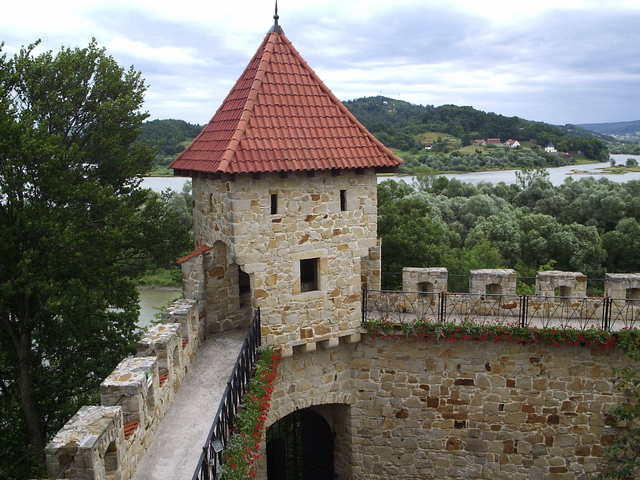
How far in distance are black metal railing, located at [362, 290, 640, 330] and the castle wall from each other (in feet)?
2.91

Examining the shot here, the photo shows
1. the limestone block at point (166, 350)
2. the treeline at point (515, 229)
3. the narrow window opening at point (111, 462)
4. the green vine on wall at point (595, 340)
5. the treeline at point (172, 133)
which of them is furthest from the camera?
the treeline at point (172, 133)

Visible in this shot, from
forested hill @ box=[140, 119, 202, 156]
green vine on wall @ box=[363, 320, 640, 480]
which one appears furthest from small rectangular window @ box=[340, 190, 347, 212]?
forested hill @ box=[140, 119, 202, 156]

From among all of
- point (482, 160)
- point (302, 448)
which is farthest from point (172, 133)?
point (482, 160)

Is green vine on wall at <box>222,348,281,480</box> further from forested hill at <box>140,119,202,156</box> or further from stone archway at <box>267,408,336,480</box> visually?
forested hill at <box>140,119,202,156</box>

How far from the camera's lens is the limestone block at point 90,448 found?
4.56 metres

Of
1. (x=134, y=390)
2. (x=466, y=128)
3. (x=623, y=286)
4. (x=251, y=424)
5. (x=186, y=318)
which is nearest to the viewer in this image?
(x=134, y=390)

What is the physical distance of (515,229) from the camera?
94.2 ft

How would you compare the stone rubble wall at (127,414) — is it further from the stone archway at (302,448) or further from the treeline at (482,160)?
the treeline at (482,160)

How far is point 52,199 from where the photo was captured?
10.5m

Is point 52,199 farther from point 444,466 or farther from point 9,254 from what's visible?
point 444,466

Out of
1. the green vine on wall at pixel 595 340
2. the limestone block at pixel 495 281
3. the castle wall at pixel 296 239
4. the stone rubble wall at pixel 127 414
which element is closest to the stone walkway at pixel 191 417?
the stone rubble wall at pixel 127 414

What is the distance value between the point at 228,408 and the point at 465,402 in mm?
5137

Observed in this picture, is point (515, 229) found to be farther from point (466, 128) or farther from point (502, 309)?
point (466, 128)

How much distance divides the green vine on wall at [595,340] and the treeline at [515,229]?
978cm
